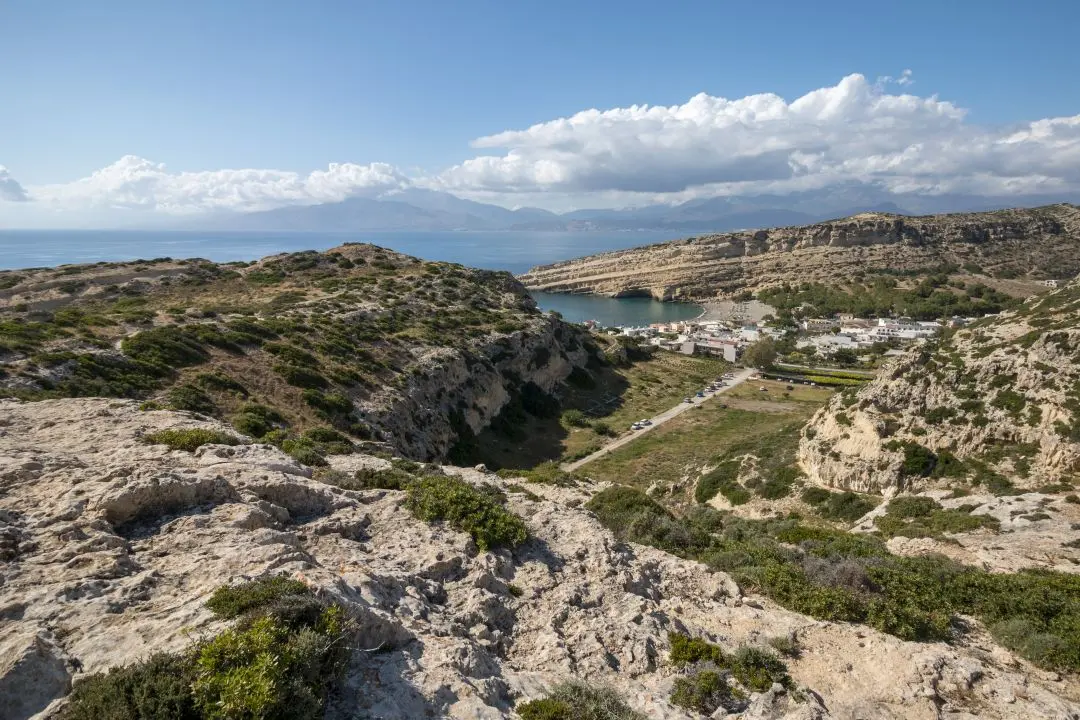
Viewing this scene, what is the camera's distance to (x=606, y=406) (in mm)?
48812

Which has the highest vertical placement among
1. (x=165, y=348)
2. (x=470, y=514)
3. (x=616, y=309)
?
(x=165, y=348)

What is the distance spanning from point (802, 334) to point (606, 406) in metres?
70.2

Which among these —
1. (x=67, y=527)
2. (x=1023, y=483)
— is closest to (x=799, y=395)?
(x=1023, y=483)

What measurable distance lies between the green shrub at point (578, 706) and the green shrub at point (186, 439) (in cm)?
999

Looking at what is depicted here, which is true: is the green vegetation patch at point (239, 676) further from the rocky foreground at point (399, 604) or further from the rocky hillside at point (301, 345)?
the rocky hillside at point (301, 345)

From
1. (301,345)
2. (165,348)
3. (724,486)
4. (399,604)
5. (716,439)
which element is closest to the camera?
(399,604)

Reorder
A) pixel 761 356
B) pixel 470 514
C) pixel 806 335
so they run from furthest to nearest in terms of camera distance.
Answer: pixel 806 335
pixel 761 356
pixel 470 514

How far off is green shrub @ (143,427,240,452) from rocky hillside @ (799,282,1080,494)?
2490cm

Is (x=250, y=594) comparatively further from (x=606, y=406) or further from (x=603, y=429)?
(x=606, y=406)

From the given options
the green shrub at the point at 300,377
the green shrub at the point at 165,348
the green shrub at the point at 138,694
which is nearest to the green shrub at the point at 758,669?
the green shrub at the point at 138,694

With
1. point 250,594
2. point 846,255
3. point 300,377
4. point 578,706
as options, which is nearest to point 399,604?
point 250,594

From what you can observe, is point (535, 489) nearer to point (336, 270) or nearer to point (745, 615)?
point (745, 615)

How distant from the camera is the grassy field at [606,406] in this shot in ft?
121

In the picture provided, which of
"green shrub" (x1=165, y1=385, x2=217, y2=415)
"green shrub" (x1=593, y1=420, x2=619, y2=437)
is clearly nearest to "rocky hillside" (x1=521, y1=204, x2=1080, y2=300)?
"green shrub" (x1=593, y1=420, x2=619, y2=437)
